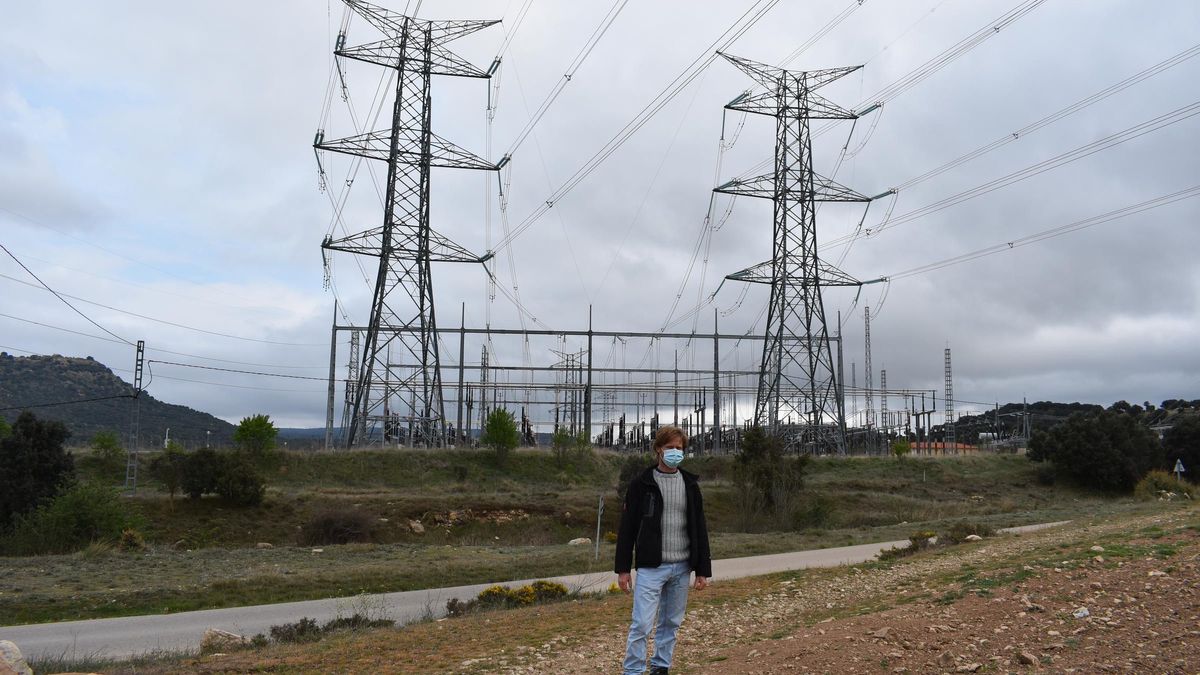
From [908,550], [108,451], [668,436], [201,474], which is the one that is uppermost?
[108,451]

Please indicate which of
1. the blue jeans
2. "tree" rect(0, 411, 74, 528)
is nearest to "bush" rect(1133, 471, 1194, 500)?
the blue jeans

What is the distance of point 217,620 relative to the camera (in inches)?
499

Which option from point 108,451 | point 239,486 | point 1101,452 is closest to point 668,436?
point 239,486

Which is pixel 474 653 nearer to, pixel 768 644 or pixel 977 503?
pixel 768 644

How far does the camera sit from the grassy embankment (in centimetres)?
1602

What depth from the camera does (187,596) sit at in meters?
15.3

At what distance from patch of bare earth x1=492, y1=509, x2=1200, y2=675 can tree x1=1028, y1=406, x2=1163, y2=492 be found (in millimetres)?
39526

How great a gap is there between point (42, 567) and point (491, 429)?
25.8 meters

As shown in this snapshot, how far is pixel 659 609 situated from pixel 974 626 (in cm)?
245

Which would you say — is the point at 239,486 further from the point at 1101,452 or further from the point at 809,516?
the point at 1101,452

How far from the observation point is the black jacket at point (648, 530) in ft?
20.1

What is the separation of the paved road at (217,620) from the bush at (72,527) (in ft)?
41.7

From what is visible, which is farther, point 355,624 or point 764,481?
point 764,481

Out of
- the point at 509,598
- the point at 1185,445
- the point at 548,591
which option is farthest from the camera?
the point at 1185,445
